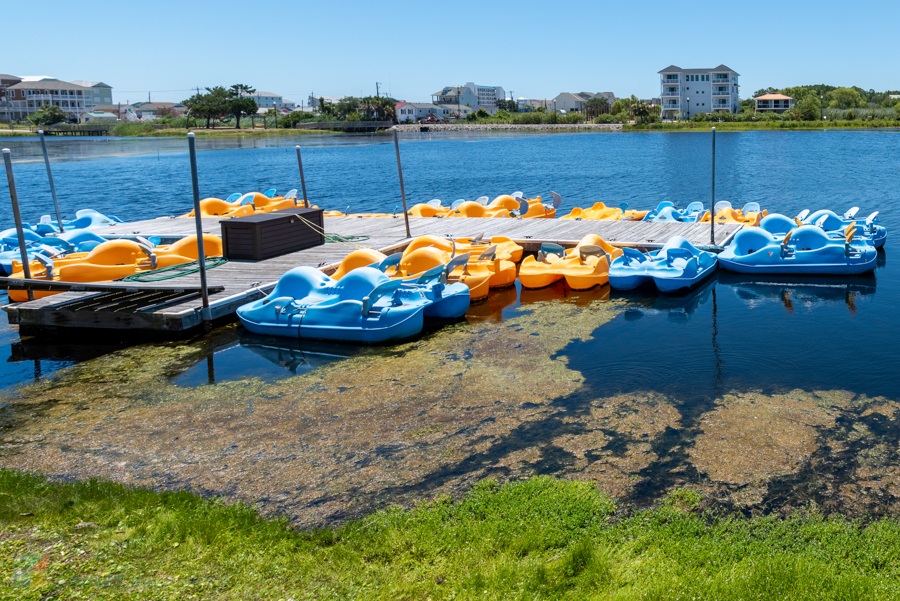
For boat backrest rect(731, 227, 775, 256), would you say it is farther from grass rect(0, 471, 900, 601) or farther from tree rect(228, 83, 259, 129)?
tree rect(228, 83, 259, 129)

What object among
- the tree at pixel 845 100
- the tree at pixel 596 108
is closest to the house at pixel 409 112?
the tree at pixel 596 108

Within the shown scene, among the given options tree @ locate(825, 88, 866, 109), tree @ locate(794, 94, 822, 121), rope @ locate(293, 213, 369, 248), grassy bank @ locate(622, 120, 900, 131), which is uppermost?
tree @ locate(825, 88, 866, 109)

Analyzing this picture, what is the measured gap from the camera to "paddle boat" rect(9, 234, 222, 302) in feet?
47.1

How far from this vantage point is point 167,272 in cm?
1449

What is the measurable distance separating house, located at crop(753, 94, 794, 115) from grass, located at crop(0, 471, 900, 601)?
151 metres

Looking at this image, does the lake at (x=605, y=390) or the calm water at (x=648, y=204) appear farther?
the calm water at (x=648, y=204)

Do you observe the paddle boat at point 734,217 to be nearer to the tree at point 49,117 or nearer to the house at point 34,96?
the tree at point 49,117

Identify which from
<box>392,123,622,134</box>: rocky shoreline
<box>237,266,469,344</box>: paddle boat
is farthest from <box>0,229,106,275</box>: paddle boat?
<box>392,123,622,134</box>: rocky shoreline

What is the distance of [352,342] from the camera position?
11562mm

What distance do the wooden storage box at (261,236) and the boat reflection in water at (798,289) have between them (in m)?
9.76

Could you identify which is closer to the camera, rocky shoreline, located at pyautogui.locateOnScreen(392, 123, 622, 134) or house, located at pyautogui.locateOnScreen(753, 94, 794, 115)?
house, located at pyautogui.locateOnScreen(753, 94, 794, 115)

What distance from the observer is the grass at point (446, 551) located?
16.0 feet

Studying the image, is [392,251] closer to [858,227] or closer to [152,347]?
[152,347]

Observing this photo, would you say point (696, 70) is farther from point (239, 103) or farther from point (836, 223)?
point (836, 223)
